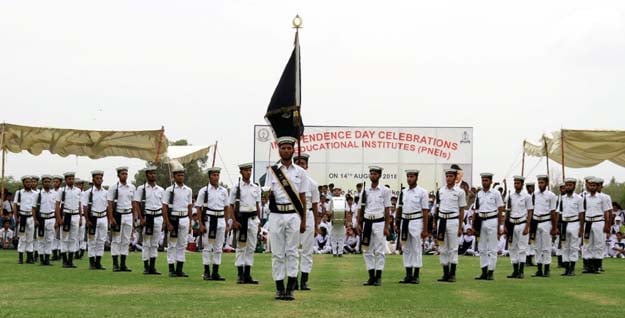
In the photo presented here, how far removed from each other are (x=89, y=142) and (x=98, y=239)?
949 cm

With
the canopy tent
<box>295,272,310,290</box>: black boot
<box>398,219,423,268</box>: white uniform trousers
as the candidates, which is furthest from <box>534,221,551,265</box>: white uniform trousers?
the canopy tent

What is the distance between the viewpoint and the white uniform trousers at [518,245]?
→ 20266 mm

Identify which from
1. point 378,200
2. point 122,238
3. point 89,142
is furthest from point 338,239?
point 378,200

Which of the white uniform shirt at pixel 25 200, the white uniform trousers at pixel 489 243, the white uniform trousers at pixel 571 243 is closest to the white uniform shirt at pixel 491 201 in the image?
the white uniform trousers at pixel 489 243

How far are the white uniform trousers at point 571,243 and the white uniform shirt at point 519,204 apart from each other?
6.92 ft

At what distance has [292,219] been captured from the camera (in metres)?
13.9

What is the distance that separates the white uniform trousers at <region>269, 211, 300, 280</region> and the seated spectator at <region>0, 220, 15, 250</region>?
21.4m

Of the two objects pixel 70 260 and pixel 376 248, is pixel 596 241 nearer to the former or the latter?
pixel 376 248

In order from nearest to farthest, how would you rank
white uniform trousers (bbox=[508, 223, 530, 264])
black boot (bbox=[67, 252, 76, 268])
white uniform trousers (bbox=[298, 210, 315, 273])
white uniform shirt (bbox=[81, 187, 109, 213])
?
1. white uniform trousers (bbox=[298, 210, 315, 273])
2. white uniform trousers (bbox=[508, 223, 530, 264])
3. white uniform shirt (bbox=[81, 187, 109, 213])
4. black boot (bbox=[67, 252, 76, 268])

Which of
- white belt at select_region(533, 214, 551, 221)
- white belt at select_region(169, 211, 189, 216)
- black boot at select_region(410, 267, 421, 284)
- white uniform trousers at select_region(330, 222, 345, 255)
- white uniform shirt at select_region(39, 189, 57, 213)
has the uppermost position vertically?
white uniform shirt at select_region(39, 189, 57, 213)

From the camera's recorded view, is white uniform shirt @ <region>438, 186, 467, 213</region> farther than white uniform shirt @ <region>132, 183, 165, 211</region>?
No

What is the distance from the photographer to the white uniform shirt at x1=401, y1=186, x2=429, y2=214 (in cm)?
1805

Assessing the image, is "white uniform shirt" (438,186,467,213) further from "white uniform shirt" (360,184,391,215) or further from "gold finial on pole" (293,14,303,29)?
"gold finial on pole" (293,14,303,29)

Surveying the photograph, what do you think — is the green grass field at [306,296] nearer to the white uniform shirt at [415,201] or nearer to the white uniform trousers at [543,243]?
the white uniform trousers at [543,243]
